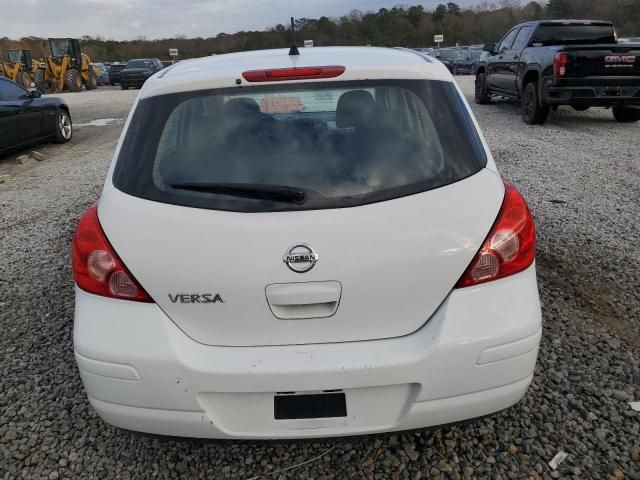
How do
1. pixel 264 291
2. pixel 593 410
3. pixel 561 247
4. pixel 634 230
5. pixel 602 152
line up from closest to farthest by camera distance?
1. pixel 264 291
2. pixel 593 410
3. pixel 561 247
4. pixel 634 230
5. pixel 602 152

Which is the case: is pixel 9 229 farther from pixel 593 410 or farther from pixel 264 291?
pixel 593 410

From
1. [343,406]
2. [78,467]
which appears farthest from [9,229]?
[343,406]

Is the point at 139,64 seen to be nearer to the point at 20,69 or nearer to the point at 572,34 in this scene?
the point at 20,69

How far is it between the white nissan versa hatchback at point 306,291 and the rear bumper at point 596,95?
348 inches

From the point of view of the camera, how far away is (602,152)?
8.47 meters

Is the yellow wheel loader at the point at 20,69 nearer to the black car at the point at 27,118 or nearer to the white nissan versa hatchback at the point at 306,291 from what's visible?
the black car at the point at 27,118

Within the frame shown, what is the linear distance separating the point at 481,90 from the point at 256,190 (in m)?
13.7

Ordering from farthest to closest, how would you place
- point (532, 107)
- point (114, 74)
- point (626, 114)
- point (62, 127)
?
1. point (114, 74)
2. point (62, 127)
3. point (626, 114)
4. point (532, 107)

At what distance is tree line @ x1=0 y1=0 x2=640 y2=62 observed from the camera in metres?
58.6

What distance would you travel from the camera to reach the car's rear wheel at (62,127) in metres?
11.4

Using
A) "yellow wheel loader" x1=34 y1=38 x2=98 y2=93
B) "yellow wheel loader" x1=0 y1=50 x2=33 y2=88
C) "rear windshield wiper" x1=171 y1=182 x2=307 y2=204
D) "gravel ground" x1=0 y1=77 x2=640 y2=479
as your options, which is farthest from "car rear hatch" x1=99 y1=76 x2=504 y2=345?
"yellow wheel loader" x1=34 y1=38 x2=98 y2=93

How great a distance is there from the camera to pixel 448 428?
233 cm

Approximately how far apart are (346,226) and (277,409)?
0.68 metres

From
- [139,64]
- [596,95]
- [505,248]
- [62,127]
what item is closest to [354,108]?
[505,248]
